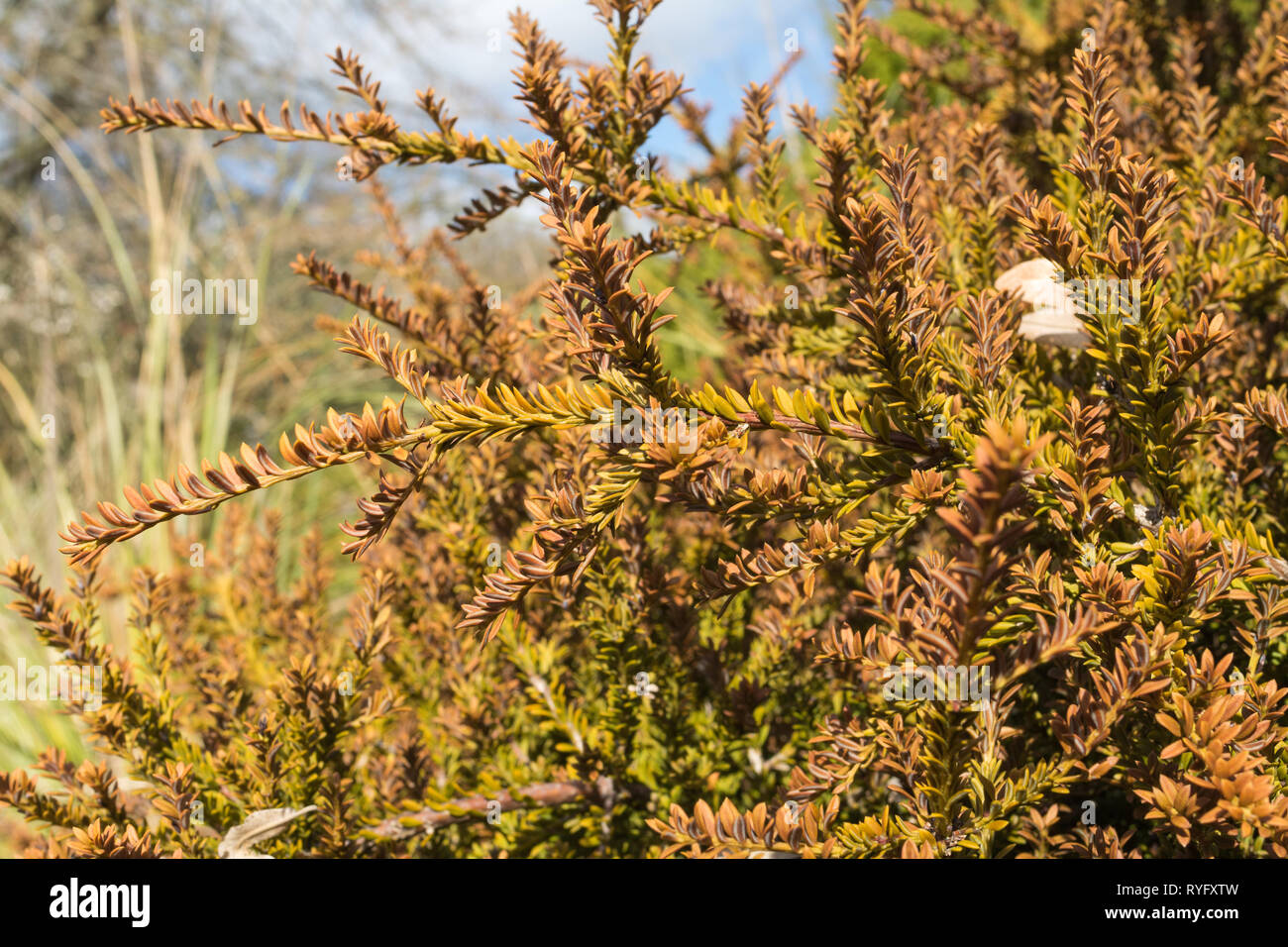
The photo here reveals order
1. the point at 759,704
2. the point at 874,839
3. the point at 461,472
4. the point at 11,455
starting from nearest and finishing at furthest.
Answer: the point at 874,839
the point at 759,704
the point at 461,472
the point at 11,455

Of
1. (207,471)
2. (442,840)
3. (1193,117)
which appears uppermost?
(1193,117)

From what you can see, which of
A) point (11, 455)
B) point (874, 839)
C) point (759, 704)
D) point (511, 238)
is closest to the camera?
point (874, 839)

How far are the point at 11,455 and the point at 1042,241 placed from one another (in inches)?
278

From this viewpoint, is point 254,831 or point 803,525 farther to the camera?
point 254,831

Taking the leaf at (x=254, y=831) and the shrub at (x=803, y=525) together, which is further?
the leaf at (x=254, y=831)

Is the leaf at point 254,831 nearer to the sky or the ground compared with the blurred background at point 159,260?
nearer to the ground

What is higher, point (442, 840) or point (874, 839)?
point (874, 839)

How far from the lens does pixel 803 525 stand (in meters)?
0.89

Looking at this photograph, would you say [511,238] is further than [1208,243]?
Yes

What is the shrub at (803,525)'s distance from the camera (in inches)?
30.7

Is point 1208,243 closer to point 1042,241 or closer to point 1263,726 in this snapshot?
point 1042,241

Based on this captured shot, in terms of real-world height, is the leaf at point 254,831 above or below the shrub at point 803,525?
below
